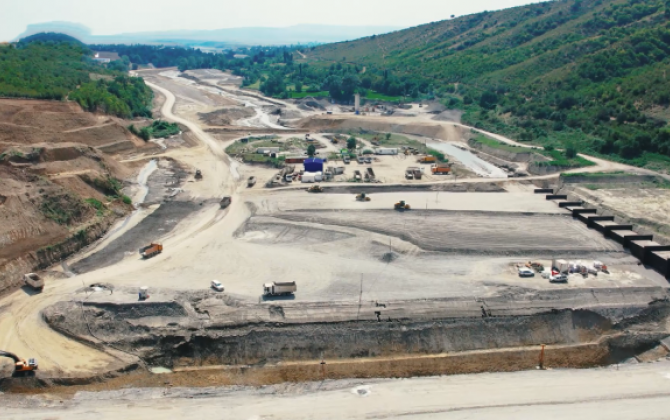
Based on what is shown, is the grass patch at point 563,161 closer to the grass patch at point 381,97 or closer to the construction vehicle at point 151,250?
the construction vehicle at point 151,250

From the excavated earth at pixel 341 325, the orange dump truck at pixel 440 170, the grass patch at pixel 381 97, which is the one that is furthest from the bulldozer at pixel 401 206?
the grass patch at pixel 381 97

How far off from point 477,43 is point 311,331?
143144 mm

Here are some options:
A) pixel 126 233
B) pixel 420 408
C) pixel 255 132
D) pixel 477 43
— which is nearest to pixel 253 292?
pixel 420 408

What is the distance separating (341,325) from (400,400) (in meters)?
6.97

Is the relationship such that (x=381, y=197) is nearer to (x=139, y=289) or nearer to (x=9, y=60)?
(x=139, y=289)

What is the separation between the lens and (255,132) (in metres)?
97.2

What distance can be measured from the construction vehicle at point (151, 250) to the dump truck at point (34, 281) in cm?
770

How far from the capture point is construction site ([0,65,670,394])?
110 feet

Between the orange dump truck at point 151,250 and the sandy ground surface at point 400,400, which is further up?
the orange dump truck at point 151,250

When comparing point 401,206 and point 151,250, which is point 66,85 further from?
point 401,206

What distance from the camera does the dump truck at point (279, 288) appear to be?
37188 mm

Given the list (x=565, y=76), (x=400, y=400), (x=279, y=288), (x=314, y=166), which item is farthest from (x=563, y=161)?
(x=400, y=400)

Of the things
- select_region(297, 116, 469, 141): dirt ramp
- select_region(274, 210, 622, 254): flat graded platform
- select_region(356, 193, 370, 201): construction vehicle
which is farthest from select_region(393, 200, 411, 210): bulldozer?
select_region(297, 116, 469, 141): dirt ramp

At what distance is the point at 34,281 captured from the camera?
125 feet
